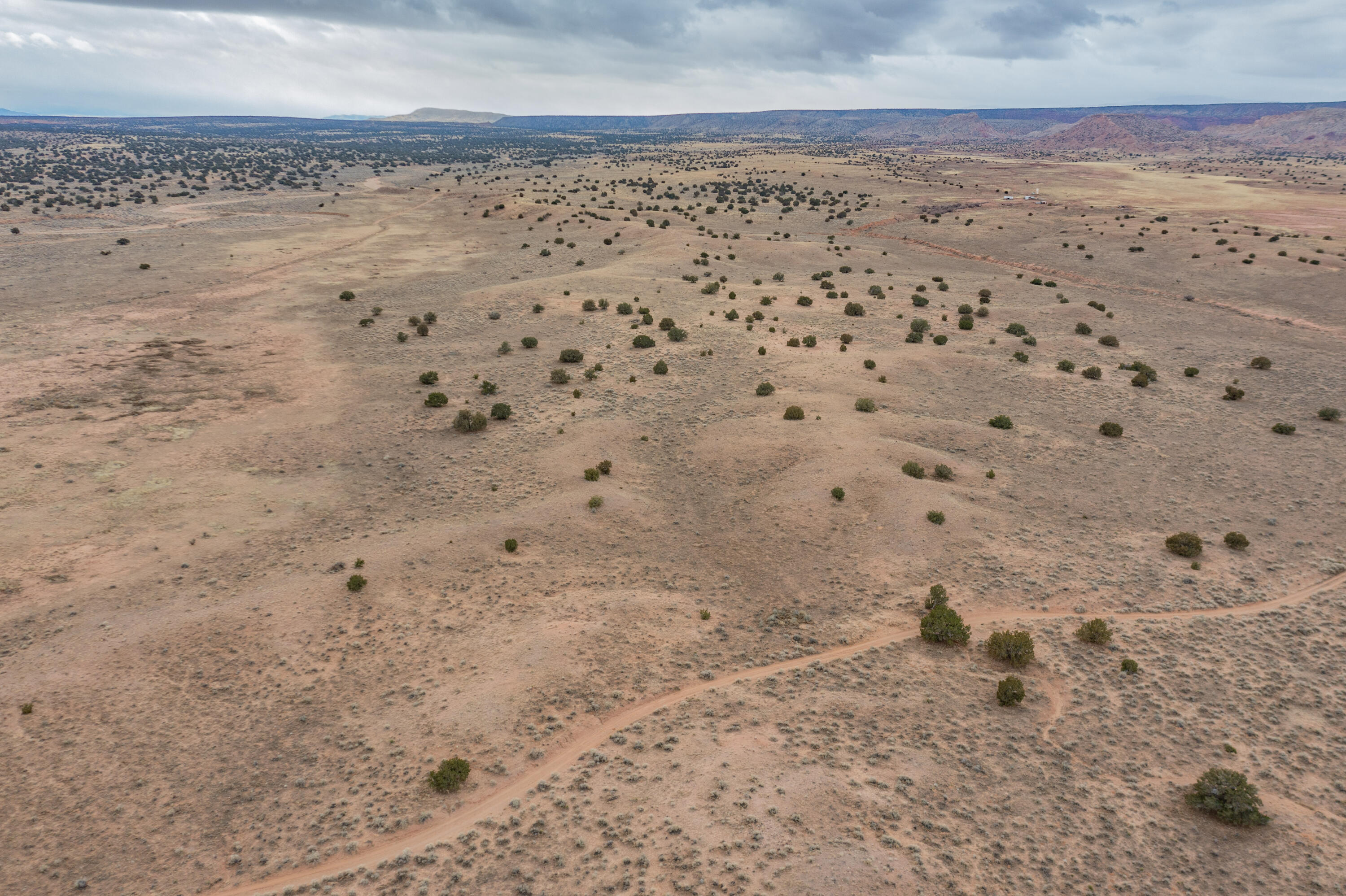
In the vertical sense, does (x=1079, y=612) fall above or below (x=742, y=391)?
below

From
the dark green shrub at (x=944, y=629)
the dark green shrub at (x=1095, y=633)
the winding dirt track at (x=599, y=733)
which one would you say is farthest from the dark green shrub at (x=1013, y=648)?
the dark green shrub at (x=1095, y=633)

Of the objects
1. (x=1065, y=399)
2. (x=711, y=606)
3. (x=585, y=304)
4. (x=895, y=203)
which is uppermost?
(x=895, y=203)

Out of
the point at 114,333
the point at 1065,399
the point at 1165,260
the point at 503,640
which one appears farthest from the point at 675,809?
the point at 1165,260

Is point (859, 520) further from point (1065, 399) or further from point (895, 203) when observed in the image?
point (895, 203)

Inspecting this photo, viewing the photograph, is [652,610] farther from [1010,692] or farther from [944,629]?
[1010,692]

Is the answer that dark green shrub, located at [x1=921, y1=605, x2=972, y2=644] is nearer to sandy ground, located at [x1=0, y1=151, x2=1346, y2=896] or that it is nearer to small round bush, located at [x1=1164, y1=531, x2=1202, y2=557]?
sandy ground, located at [x1=0, y1=151, x2=1346, y2=896]

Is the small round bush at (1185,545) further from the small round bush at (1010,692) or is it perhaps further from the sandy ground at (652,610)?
the small round bush at (1010,692)

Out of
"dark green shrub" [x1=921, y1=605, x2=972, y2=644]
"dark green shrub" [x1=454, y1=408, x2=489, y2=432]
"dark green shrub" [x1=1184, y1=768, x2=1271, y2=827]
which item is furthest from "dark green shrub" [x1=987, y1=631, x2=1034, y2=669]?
"dark green shrub" [x1=454, y1=408, x2=489, y2=432]

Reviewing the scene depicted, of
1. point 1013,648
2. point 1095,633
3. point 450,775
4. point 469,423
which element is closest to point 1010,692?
point 1013,648
